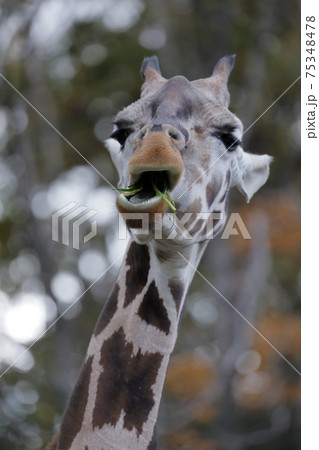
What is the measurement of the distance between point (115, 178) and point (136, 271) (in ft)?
39.9

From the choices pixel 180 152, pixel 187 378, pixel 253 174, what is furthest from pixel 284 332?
pixel 180 152

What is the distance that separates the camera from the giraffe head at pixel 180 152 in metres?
3.06

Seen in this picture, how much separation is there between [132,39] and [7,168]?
3.87 m

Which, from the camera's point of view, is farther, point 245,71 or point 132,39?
point 132,39

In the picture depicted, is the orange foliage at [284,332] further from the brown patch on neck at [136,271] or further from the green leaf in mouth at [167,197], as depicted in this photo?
the green leaf in mouth at [167,197]

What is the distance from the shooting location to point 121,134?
373 centimetres

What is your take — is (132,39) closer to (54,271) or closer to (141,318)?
(54,271)

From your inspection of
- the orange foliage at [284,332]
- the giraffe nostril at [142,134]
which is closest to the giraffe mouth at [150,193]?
the giraffe nostril at [142,134]

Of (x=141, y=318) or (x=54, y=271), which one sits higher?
(x=141, y=318)

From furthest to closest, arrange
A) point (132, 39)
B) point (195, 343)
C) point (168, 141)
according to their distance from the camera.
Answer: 1. point (195, 343)
2. point (132, 39)
3. point (168, 141)

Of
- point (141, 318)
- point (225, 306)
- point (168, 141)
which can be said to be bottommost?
point (225, 306)

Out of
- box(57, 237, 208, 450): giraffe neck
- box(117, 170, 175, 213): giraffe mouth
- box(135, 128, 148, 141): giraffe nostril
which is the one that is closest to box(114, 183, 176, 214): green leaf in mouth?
box(117, 170, 175, 213): giraffe mouth

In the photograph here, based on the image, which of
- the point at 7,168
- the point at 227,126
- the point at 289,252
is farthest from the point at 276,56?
the point at 227,126

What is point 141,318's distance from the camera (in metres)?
3.58
